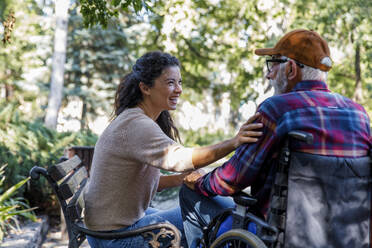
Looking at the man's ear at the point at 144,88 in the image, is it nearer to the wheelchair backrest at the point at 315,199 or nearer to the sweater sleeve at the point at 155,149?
the sweater sleeve at the point at 155,149

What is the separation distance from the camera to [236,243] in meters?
2.17

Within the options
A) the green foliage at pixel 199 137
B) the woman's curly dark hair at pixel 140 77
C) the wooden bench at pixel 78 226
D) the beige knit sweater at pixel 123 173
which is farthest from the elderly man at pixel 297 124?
the green foliage at pixel 199 137

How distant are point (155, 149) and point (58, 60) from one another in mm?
14494

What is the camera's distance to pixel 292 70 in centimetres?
238

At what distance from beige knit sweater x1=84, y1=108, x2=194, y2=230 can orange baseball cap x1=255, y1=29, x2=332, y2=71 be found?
723 millimetres

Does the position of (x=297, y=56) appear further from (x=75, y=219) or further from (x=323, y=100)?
(x=75, y=219)

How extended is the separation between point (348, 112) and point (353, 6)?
38.6ft

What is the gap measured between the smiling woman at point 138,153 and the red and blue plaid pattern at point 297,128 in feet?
0.25

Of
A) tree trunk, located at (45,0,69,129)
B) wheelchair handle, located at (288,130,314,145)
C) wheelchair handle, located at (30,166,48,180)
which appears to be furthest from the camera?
tree trunk, located at (45,0,69,129)

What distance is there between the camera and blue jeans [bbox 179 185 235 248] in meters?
Answer: 2.53

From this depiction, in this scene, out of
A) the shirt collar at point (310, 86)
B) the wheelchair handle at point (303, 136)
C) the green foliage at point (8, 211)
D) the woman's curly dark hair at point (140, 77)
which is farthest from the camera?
the green foliage at point (8, 211)

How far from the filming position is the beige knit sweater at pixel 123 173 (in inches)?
96.8

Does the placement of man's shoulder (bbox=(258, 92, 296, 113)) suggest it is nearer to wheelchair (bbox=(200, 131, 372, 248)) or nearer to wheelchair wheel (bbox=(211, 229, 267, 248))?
wheelchair (bbox=(200, 131, 372, 248))

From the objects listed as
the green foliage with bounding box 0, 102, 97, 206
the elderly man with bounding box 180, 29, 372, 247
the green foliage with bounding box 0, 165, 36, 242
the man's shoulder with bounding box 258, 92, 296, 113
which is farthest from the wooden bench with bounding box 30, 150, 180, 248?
the green foliage with bounding box 0, 102, 97, 206
